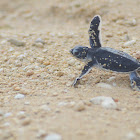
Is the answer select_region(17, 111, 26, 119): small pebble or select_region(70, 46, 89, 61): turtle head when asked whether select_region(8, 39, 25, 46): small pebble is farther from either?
select_region(17, 111, 26, 119): small pebble

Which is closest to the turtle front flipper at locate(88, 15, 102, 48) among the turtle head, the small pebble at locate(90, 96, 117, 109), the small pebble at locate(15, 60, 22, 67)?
the turtle head

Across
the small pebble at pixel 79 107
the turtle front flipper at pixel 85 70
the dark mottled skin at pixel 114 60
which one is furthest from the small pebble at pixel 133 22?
the small pebble at pixel 79 107

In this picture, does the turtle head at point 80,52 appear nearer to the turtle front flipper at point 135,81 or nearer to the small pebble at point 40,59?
the turtle front flipper at point 135,81

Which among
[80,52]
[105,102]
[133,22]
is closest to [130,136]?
[105,102]

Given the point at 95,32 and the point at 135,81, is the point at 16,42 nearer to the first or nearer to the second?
the point at 95,32

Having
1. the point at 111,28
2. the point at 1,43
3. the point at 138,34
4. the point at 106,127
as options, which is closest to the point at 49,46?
the point at 1,43

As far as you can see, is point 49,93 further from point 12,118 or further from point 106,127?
point 106,127

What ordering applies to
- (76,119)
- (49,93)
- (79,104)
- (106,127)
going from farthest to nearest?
1. (49,93)
2. (79,104)
3. (76,119)
4. (106,127)

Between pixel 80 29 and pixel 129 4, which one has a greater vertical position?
pixel 129 4

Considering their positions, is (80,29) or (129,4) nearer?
(80,29)
